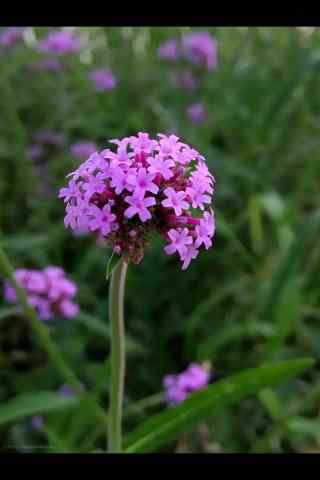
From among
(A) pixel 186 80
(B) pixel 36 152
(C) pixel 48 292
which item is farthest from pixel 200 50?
(C) pixel 48 292

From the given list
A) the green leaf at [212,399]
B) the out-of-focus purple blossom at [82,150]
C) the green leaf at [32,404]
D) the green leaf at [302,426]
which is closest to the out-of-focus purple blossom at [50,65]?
the out-of-focus purple blossom at [82,150]

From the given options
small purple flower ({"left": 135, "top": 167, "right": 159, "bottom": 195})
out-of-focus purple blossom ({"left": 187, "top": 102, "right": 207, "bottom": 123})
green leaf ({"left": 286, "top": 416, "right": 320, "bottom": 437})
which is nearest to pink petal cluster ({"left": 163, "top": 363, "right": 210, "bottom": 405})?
green leaf ({"left": 286, "top": 416, "right": 320, "bottom": 437})

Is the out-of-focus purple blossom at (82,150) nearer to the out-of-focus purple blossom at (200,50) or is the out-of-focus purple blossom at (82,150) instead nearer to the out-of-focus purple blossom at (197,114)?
the out-of-focus purple blossom at (197,114)

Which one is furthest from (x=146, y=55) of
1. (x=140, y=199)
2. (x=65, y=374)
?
(x=140, y=199)

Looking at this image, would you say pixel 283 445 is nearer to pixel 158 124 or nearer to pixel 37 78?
pixel 158 124

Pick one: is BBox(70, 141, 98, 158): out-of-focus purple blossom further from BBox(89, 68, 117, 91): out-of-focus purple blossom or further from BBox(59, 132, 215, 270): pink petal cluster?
BBox(59, 132, 215, 270): pink petal cluster

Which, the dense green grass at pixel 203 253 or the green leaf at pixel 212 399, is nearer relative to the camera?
the green leaf at pixel 212 399

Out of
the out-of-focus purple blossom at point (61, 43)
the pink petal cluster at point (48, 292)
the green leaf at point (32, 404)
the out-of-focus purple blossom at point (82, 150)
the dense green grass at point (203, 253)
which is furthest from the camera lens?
the out-of-focus purple blossom at point (61, 43)
